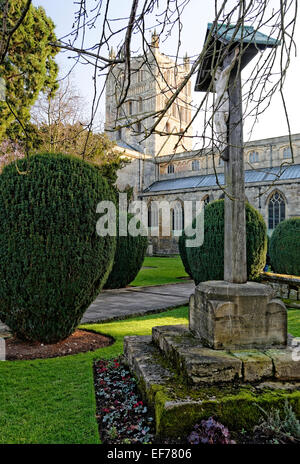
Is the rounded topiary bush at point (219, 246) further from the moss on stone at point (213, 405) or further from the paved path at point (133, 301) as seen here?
the moss on stone at point (213, 405)

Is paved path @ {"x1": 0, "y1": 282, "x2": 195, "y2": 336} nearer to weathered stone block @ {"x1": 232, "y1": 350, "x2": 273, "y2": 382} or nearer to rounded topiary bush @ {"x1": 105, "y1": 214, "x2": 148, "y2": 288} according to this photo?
rounded topiary bush @ {"x1": 105, "y1": 214, "x2": 148, "y2": 288}

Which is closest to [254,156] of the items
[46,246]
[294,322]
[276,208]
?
[276,208]

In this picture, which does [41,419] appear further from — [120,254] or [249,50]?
[120,254]

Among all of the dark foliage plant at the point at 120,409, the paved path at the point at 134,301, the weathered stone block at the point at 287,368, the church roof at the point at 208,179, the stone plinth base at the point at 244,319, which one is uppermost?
the church roof at the point at 208,179

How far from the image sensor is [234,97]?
320 centimetres

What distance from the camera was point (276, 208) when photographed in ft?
83.1

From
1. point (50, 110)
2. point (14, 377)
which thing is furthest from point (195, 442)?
point (50, 110)

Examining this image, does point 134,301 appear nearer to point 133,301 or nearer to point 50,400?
point 133,301

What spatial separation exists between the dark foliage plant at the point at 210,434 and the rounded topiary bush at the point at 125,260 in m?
8.01

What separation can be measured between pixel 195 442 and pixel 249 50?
11.1 feet

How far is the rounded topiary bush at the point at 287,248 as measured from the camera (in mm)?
9430

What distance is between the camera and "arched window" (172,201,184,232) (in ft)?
100

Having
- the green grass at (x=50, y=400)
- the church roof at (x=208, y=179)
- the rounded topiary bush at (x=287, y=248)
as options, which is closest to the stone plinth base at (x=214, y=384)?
the green grass at (x=50, y=400)

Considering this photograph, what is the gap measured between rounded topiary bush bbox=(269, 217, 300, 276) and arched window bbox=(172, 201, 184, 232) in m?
20.3
